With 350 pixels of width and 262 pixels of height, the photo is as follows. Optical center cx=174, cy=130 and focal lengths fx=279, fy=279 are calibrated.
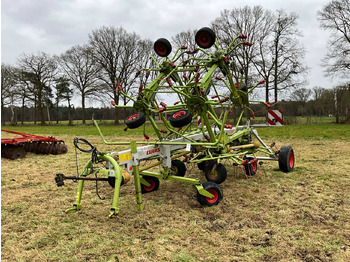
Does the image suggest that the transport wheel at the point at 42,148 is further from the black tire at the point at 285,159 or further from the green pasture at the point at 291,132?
the black tire at the point at 285,159

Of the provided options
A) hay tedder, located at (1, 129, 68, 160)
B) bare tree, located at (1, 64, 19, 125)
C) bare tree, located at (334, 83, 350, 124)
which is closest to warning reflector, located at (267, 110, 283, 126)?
hay tedder, located at (1, 129, 68, 160)

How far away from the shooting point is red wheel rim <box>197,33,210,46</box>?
5.08 m

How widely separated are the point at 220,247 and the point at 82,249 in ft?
5.10

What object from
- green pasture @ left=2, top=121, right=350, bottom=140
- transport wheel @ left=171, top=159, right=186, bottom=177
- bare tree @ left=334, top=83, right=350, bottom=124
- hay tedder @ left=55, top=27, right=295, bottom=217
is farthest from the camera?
bare tree @ left=334, top=83, right=350, bottom=124

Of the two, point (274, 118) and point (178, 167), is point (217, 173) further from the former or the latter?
point (274, 118)

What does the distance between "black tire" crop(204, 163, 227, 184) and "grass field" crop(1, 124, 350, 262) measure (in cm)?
27

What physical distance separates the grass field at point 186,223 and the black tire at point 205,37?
2766mm

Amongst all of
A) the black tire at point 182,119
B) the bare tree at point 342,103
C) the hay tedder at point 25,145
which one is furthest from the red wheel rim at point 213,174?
the bare tree at point 342,103

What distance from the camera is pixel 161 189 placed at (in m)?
5.52

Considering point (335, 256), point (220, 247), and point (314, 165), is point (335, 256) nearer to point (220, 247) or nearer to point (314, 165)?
point (220, 247)

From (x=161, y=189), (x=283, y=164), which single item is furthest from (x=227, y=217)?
(x=283, y=164)

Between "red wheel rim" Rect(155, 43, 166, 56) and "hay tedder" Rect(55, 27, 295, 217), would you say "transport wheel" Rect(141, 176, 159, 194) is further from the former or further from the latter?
"red wheel rim" Rect(155, 43, 166, 56)

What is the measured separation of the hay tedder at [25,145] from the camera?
9.28 m

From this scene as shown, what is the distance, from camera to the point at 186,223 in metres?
3.77
